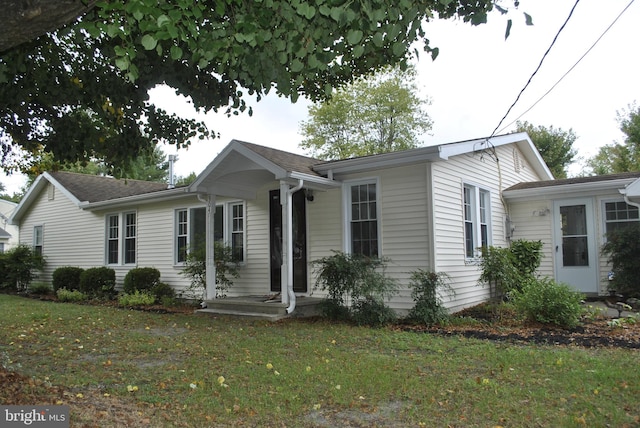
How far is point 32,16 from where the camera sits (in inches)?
117

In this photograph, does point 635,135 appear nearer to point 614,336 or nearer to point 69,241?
point 614,336

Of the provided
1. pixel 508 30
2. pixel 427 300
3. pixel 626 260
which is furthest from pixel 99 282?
pixel 626 260

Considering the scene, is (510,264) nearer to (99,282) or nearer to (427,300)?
(427,300)

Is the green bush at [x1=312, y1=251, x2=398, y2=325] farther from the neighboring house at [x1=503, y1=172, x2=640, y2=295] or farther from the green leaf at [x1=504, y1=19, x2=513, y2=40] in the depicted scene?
the green leaf at [x1=504, y1=19, x2=513, y2=40]

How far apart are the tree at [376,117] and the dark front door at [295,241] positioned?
2583 cm

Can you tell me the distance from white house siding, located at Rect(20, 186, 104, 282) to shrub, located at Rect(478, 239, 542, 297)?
1234cm

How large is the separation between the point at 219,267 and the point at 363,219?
383 cm

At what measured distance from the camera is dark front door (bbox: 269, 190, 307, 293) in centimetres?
1037

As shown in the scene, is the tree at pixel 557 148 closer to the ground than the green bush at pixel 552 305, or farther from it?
farther from it

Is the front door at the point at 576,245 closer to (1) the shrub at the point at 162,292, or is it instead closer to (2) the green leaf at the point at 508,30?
(2) the green leaf at the point at 508,30

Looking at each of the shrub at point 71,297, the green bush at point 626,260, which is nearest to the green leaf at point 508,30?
the green bush at point 626,260

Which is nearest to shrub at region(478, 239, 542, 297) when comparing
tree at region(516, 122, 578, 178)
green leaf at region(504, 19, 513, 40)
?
green leaf at region(504, 19, 513, 40)

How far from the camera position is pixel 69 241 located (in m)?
16.9

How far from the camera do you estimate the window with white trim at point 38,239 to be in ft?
60.0
